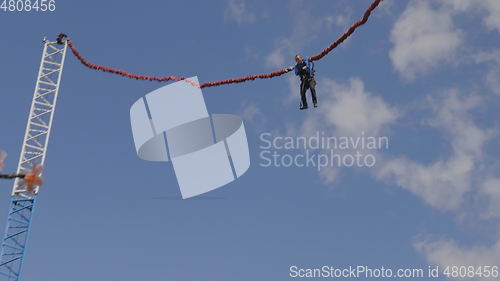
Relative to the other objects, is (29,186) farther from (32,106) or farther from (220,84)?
(32,106)

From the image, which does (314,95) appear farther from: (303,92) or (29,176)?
(29,176)

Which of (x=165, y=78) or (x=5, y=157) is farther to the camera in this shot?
(x=165, y=78)

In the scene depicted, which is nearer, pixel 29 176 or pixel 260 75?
pixel 29 176

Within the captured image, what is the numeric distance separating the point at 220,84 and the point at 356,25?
Result: 10.3m

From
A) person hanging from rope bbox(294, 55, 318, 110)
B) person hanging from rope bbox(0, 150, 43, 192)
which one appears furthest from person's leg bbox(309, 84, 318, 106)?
person hanging from rope bbox(0, 150, 43, 192)

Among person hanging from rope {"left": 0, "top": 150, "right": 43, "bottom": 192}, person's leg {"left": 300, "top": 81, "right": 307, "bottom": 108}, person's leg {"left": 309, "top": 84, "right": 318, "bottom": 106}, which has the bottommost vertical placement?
person hanging from rope {"left": 0, "top": 150, "right": 43, "bottom": 192}

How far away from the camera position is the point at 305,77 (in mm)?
30141

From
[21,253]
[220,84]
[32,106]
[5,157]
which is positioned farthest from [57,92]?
[5,157]

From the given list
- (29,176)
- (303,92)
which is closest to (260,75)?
(303,92)

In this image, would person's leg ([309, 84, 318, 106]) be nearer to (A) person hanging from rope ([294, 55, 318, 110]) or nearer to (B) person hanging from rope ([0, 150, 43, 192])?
(A) person hanging from rope ([294, 55, 318, 110])

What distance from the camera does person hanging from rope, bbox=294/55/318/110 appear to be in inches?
1166

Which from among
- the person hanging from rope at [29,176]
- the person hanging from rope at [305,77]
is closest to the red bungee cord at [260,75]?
the person hanging from rope at [305,77]

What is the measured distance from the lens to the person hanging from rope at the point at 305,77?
29.6 meters

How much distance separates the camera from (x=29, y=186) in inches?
484
